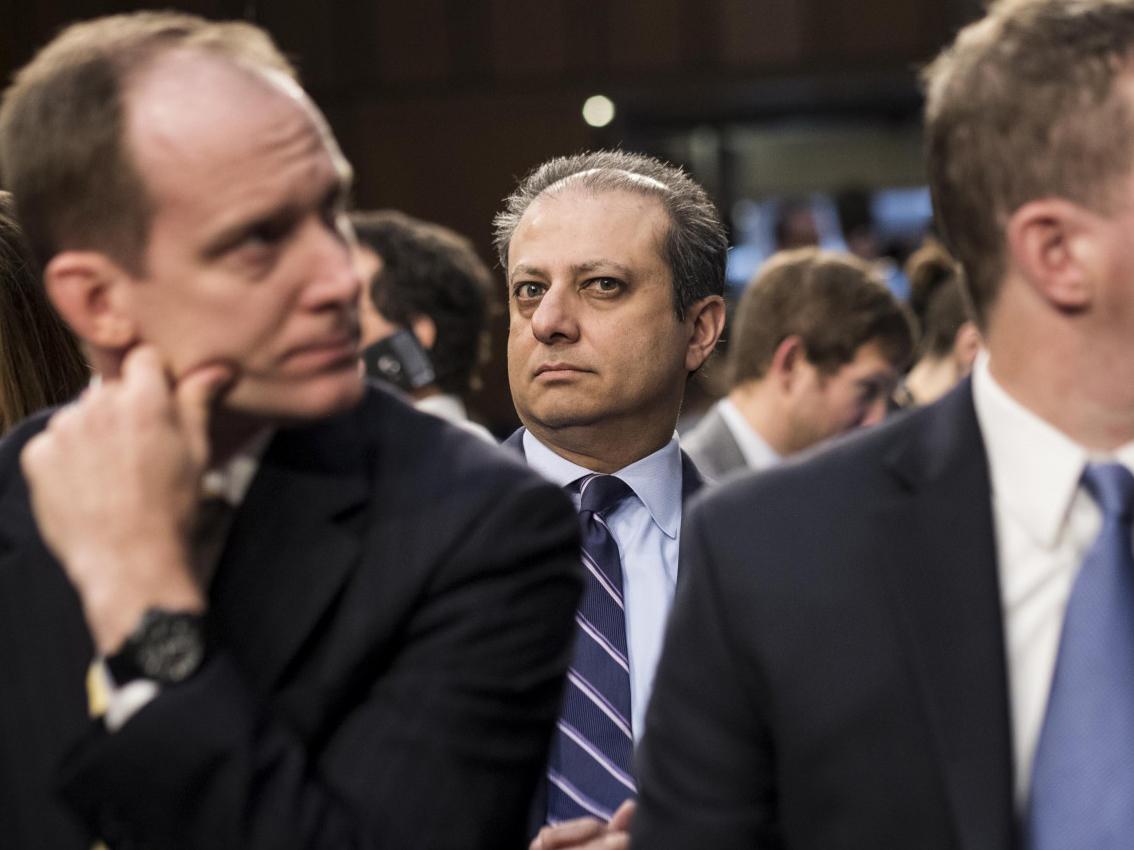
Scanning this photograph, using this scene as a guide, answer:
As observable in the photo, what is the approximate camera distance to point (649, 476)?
236 centimetres

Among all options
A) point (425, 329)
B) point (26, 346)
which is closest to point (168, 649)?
point (26, 346)

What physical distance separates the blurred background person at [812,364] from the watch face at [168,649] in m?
3.09

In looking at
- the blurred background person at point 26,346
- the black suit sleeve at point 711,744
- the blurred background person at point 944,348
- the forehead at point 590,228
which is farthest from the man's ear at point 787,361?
the black suit sleeve at point 711,744

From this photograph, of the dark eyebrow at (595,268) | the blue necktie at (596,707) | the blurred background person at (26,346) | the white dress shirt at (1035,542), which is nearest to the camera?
the white dress shirt at (1035,542)

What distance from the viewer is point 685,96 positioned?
7531 mm

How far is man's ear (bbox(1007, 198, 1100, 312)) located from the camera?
4.69ft

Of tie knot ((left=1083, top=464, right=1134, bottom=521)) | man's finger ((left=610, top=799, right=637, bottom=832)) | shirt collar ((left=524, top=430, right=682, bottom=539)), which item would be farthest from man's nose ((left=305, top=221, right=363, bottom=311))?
shirt collar ((left=524, top=430, right=682, bottom=539))

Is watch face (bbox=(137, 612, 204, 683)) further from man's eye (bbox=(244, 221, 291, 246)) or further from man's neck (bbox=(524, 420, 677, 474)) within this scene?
man's neck (bbox=(524, 420, 677, 474))

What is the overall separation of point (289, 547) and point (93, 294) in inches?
11.8

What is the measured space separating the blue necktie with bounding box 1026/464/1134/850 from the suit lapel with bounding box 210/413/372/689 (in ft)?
2.16

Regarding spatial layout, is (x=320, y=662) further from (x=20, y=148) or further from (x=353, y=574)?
(x=20, y=148)

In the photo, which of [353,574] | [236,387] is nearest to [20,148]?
[236,387]

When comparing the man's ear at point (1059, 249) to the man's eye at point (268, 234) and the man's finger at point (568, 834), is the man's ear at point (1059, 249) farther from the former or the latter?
the man's finger at point (568, 834)

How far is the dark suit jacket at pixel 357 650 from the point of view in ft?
4.50
